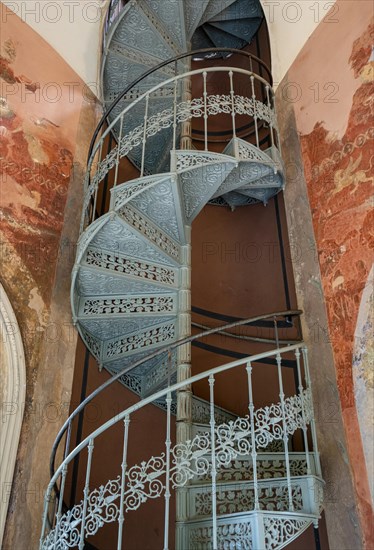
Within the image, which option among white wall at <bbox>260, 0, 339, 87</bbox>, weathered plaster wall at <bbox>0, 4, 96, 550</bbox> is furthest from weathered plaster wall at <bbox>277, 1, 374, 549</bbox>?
weathered plaster wall at <bbox>0, 4, 96, 550</bbox>

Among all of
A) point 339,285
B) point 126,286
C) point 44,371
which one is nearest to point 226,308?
point 126,286

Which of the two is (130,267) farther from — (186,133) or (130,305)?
(186,133)

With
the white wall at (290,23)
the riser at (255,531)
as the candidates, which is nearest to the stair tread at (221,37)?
the white wall at (290,23)

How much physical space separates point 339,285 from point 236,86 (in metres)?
3.47

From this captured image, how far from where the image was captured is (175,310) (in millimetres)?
3973

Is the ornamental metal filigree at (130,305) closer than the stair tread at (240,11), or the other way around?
the ornamental metal filigree at (130,305)

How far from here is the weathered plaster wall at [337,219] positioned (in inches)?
118

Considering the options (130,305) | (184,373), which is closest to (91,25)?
(130,305)

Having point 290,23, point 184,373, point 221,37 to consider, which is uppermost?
point 221,37

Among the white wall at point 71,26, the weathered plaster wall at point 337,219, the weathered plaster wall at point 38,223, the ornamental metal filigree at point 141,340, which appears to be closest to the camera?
the weathered plaster wall at point 337,219

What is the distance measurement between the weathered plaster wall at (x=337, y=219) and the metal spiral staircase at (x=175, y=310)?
19 cm

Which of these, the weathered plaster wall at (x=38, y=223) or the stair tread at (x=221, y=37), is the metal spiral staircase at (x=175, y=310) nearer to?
the stair tread at (x=221, y=37)

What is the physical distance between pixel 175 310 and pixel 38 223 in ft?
4.49

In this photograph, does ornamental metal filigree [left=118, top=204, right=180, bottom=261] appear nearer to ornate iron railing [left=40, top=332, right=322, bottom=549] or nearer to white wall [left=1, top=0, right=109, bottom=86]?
ornate iron railing [left=40, top=332, right=322, bottom=549]
